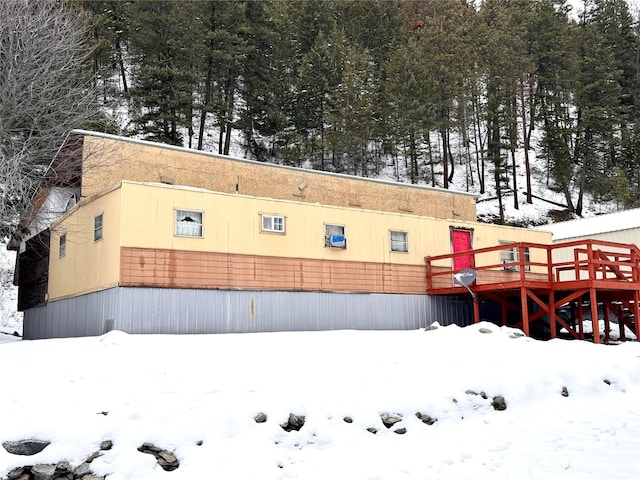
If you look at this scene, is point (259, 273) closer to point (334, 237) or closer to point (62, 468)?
point (334, 237)

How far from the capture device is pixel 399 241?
18719 millimetres

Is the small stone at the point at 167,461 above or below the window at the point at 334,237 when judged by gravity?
below

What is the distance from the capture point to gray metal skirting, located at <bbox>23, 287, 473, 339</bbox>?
46.5ft

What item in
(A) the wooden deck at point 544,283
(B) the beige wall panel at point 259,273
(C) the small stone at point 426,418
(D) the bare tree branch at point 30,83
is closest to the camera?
(C) the small stone at point 426,418

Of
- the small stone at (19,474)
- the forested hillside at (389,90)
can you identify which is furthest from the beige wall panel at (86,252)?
the forested hillside at (389,90)

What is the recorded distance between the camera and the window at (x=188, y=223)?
15.1m

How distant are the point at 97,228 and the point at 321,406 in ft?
28.3

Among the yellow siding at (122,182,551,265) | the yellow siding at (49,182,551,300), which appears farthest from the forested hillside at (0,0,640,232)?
the yellow siding at (122,182,551,265)

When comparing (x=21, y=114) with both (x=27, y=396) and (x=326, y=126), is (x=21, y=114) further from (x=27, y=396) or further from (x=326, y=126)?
(x=326, y=126)

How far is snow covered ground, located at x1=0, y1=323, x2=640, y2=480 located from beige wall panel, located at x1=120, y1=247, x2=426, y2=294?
1.97 m

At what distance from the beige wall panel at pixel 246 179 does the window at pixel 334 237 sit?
3.61 m

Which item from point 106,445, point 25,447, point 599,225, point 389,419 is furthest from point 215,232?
point 599,225

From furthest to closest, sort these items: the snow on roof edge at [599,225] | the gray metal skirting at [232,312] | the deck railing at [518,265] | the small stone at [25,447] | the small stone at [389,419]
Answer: the snow on roof edge at [599,225] → the deck railing at [518,265] → the gray metal skirting at [232,312] → the small stone at [389,419] → the small stone at [25,447]

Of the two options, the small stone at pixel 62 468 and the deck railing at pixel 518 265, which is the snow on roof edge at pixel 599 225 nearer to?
the deck railing at pixel 518 265
